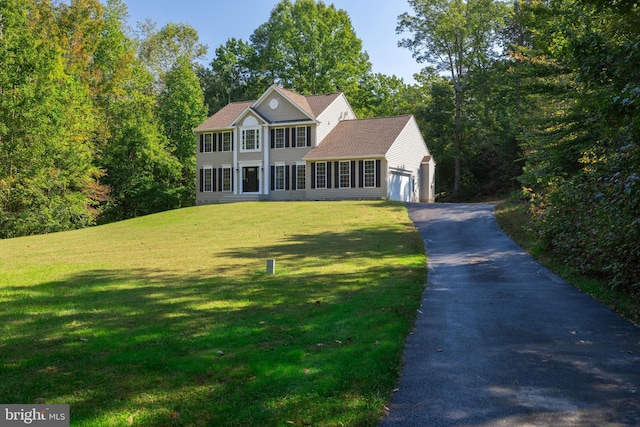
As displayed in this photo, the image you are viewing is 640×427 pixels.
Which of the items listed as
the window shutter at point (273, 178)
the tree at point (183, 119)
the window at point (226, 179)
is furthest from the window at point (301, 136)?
the tree at point (183, 119)

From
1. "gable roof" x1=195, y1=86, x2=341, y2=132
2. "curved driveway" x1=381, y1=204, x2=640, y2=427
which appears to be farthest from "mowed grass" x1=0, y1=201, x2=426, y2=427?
"gable roof" x1=195, y1=86, x2=341, y2=132

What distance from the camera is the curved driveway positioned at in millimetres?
4145

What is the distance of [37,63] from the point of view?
94.2 ft

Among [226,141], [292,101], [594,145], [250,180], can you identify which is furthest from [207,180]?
[594,145]

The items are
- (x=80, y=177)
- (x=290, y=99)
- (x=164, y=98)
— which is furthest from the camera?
(x=164, y=98)

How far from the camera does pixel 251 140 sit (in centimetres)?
3638

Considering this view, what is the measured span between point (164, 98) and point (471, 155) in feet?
88.5

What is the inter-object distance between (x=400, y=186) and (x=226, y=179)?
12.8 meters

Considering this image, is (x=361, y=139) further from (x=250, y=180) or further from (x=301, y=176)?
(x=250, y=180)

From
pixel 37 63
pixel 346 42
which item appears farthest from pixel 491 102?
pixel 37 63

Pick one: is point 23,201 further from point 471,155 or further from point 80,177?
point 471,155

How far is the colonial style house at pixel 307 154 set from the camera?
107ft

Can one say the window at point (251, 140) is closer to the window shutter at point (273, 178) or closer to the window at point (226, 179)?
the window shutter at point (273, 178)

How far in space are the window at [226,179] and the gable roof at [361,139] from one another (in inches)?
267
